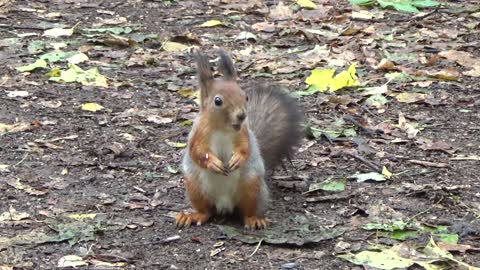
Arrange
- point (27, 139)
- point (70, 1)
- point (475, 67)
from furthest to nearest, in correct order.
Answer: point (70, 1), point (475, 67), point (27, 139)

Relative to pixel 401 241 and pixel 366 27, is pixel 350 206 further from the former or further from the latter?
pixel 366 27

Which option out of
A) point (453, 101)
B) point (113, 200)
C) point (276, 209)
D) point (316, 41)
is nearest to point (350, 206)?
point (276, 209)

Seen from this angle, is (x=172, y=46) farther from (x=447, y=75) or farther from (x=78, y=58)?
(x=447, y=75)

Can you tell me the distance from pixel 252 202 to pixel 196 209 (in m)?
0.25

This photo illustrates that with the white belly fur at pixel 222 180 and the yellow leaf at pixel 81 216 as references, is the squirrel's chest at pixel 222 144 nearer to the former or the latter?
the white belly fur at pixel 222 180

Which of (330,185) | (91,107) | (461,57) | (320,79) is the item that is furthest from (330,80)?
(330,185)

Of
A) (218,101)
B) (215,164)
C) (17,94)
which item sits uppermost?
(218,101)

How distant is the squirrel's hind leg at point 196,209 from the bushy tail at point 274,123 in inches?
17.1

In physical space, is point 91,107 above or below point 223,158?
below

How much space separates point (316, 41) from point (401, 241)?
126 inches

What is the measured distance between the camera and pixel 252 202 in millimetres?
3816

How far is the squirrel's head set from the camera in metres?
3.57

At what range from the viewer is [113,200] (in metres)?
4.20

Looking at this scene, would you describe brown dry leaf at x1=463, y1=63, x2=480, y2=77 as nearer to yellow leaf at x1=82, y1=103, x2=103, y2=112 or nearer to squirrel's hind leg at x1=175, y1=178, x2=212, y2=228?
yellow leaf at x1=82, y1=103, x2=103, y2=112
